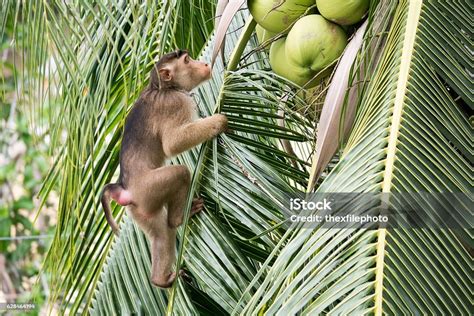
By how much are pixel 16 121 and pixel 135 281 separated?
8.90ft

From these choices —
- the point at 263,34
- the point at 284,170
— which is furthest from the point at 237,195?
the point at 263,34

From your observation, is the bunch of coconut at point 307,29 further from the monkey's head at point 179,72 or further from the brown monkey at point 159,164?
the monkey's head at point 179,72

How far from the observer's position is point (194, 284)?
6.44 feet

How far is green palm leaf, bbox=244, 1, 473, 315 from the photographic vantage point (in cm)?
119

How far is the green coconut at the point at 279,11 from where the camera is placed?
1.70 meters

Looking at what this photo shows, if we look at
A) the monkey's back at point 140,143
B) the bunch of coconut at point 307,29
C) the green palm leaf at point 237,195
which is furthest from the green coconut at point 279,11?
the monkey's back at point 140,143

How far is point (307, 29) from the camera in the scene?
1.64 meters

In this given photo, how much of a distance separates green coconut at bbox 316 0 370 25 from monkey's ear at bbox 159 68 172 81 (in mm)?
702

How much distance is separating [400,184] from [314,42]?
16.9 inches

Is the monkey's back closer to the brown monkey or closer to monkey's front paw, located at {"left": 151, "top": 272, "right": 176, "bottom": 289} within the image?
the brown monkey

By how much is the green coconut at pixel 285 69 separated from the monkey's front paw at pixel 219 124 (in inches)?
9.2

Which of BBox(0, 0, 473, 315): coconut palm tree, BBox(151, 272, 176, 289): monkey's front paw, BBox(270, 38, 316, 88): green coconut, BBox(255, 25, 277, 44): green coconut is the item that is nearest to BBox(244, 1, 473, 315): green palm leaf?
BBox(0, 0, 473, 315): coconut palm tree

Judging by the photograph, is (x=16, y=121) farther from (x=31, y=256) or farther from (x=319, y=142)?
(x=319, y=142)

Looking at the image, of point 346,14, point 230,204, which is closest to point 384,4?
point 346,14
